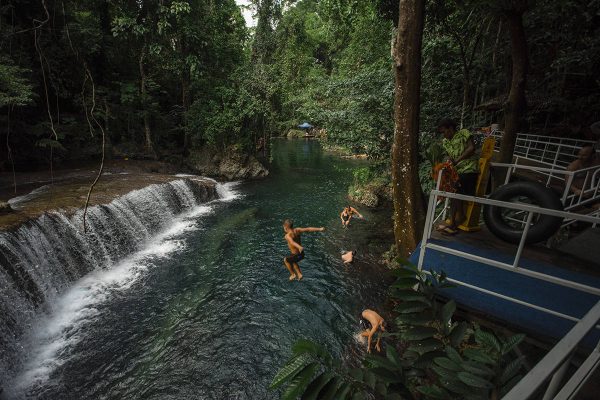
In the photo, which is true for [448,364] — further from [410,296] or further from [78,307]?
[78,307]

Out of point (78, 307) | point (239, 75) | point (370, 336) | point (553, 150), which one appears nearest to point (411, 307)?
point (370, 336)

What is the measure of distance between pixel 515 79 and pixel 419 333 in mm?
8429

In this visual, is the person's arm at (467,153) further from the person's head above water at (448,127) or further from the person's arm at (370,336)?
the person's arm at (370,336)

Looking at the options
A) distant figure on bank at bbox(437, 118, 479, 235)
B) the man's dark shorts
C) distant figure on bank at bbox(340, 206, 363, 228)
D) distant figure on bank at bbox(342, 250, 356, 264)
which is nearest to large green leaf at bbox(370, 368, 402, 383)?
distant figure on bank at bbox(437, 118, 479, 235)

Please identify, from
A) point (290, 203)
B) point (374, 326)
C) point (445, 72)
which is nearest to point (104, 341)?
point (374, 326)

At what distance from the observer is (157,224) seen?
539 inches

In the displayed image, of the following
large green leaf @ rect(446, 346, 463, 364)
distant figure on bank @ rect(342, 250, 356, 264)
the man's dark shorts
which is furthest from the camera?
distant figure on bank @ rect(342, 250, 356, 264)

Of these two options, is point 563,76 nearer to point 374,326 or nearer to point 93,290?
point 374,326

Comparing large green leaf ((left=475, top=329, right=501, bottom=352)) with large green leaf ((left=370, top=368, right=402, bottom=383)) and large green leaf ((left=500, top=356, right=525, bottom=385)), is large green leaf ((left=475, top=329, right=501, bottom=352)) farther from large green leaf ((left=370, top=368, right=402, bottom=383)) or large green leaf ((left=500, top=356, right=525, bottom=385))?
large green leaf ((left=370, top=368, right=402, bottom=383))

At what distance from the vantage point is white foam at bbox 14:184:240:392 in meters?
6.46

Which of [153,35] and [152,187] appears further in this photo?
[153,35]

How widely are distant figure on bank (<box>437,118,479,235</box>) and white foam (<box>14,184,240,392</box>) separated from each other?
850 cm

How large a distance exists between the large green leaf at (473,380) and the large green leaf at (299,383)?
815 millimetres

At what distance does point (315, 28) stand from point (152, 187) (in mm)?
39131
